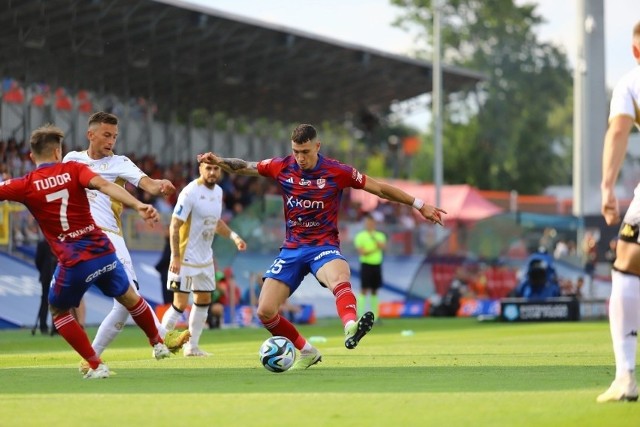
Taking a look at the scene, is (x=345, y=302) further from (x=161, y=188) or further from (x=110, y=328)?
(x=110, y=328)

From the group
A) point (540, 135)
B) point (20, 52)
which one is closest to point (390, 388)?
point (20, 52)

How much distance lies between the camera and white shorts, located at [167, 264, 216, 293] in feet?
55.4

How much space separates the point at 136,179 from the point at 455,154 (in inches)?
2941

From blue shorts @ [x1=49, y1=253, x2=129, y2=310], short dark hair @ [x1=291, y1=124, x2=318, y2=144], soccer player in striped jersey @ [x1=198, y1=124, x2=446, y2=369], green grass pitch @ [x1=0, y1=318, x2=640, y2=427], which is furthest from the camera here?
soccer player in striped jersey @ [x1=198, y1=124, x2=446, y2=369]

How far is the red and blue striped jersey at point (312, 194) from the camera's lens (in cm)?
1299

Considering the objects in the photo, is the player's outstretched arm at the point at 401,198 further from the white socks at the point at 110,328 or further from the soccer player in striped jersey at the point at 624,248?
the soccer player in striped jersey at the point at 624,248

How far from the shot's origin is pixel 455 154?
86.8 meters

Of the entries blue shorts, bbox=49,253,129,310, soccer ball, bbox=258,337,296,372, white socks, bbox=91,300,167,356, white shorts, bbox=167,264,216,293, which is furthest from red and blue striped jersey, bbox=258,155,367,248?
white shorts, bbox=167,264,216,293

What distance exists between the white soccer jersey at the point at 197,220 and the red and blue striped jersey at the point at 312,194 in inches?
151

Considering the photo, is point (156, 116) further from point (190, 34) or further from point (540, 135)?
point (540, 135)

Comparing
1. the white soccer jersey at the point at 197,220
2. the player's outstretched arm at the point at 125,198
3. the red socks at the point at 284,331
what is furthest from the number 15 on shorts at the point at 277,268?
the white soccer jersey at the point at 197,220

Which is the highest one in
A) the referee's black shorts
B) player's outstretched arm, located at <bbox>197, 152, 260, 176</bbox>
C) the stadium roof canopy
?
the stadium roof canopy

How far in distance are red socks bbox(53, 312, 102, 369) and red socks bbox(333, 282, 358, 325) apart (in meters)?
2.33

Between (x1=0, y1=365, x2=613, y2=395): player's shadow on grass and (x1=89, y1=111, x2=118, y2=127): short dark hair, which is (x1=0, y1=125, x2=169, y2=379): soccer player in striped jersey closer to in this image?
(x1=0, y1=365, x2=613, y2=395): player's shadow on grass
